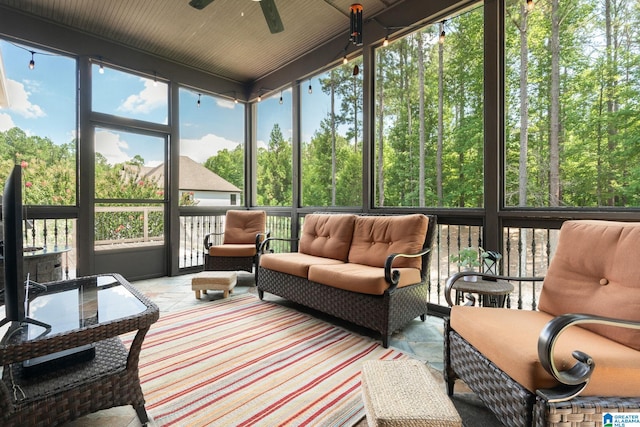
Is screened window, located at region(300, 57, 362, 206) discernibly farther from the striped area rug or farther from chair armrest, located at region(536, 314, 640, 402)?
chair armrest, located at region(536, 314, 640, 402)

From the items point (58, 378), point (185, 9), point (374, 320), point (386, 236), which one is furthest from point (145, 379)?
point (185, 9)

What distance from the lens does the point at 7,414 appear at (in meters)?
1.13

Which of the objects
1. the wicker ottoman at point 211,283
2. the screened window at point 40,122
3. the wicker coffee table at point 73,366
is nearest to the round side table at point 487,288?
the wicker coffee table at point 73,366

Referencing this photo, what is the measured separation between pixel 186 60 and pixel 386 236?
4.12 meters

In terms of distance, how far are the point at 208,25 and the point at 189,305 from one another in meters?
3.41

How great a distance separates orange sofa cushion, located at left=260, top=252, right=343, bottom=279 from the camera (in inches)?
115

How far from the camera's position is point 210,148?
17.4 ft

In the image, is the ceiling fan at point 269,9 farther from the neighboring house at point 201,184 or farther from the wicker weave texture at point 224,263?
the wicker weave texture at point 224,263

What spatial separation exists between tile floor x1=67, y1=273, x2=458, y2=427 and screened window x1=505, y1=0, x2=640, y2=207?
4.70 feet

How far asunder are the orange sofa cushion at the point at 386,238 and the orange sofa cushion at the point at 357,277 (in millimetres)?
113

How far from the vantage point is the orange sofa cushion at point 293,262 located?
2.92 metres

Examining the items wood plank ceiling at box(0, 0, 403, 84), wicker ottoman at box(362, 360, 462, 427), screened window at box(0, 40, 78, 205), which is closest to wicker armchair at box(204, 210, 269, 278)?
screened window at box(0, 40, 78, 205)

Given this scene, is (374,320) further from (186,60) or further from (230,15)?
(186,60)

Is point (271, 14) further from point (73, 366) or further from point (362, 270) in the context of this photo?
point (73, 366)
